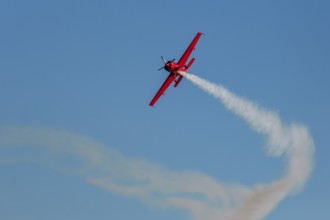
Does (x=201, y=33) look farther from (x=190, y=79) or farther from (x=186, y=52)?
(x=190, y=79)

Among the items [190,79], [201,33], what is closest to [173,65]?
[190,79]

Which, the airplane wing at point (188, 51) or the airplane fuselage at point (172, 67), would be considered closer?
the airplane fuselage at point (172, 67)

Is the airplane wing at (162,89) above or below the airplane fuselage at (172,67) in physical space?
above

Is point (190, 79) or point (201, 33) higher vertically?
point (201, 33)

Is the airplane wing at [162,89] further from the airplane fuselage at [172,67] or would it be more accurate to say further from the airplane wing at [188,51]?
the airplane fuselage at [172,67]

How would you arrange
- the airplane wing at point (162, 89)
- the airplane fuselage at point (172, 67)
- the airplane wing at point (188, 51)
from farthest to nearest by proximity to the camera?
the airplane wing at point (162, 89)
the airplane wing at point (188, 51)
the airplane fuselage at point (172, 67)

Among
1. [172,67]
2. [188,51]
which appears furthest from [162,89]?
[172,67]

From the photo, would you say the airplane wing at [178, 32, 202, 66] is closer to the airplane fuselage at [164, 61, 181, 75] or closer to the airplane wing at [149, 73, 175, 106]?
the airplane fuselage at [164, 61, 181, 75]

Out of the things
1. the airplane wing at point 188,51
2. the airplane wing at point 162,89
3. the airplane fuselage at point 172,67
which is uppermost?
the airplane wing at point 188,51

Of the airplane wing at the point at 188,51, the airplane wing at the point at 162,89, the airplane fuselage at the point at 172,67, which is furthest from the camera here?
the airplane wing at the point at 162,89

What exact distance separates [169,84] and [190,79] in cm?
1644

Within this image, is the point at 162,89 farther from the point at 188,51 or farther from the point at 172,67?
the point at 172,67

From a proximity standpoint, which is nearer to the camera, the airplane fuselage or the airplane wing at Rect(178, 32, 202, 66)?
the airplane fuselage

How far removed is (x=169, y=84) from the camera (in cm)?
19475
